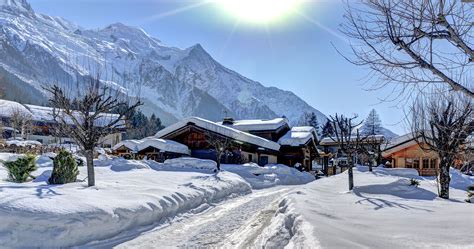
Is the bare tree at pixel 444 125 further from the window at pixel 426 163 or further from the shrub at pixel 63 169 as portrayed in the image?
the window at pixel 426 163

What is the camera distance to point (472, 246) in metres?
4.29

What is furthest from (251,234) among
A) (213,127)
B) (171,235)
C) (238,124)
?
(238,124)

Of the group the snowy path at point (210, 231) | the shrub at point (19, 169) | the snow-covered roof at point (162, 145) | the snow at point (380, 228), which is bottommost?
the snowy path at point (210, 231)

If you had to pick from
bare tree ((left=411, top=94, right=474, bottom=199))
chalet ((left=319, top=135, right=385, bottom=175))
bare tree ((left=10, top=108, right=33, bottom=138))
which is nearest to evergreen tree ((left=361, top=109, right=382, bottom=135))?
chalet ((left=319, top=135, right=385, bottom=175))

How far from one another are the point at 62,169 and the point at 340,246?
32.7 feet

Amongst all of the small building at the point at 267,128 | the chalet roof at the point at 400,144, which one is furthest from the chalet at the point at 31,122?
the chalet roof at the point at 400,144

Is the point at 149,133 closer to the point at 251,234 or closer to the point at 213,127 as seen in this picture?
the point at 213,127

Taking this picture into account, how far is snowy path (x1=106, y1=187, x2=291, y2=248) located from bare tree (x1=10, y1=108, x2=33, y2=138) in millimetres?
40448

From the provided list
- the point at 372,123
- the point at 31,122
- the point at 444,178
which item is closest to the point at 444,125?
the point at 444,178

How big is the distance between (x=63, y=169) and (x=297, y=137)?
27.3m

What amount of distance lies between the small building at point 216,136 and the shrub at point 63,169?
1827 cm

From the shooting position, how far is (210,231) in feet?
28.1

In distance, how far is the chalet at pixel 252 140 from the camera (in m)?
A: 32.4

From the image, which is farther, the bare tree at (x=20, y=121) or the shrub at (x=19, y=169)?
the bare tree at (x=20, y=121)
